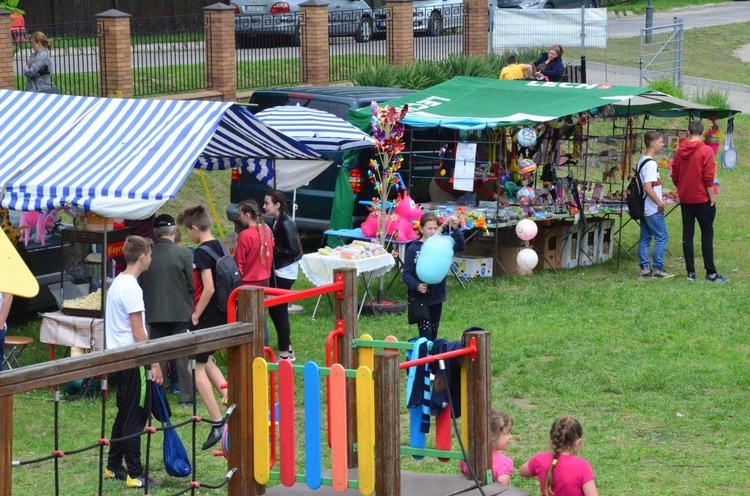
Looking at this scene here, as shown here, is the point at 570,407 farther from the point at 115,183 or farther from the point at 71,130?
the point at 71,130

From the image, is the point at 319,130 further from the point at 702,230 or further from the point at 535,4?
the point at 535,4

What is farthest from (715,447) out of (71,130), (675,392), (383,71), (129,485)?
(383,71)

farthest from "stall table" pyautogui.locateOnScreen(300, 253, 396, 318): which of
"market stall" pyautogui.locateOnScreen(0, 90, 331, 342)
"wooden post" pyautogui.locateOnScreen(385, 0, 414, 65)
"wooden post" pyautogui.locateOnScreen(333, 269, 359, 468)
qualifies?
"wooden post" pyautogui.locateOnScreen(385, 0, 414, 65)

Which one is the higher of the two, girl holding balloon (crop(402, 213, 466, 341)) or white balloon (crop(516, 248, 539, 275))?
girl holding balloon (crop(402, 213, 466, 341))

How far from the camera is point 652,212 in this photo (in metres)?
13.9

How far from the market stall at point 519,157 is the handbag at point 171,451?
6.31 meters

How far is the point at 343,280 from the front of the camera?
707cm

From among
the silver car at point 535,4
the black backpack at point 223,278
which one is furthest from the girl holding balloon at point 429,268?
the silver car at point 535,4

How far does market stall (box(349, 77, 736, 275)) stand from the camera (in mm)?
13773

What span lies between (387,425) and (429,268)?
4313mm

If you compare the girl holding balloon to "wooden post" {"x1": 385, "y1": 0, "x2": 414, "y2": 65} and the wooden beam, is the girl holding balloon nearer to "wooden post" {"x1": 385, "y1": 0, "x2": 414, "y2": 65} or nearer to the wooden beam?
the wooden beam

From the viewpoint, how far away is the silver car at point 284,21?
24.0m

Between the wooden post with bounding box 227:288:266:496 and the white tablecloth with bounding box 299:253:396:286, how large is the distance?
553 cm

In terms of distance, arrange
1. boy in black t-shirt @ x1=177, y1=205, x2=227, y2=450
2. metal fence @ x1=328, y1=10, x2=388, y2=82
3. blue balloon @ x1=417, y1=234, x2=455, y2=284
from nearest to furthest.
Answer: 1. boy in black t-shirt @ x1=177, y1=205, x2=227, y2=450
2. blue balloon @ x1=417, y1=234, x2=455, y2=284
3. metal fence @ x1=328, y1=10, x2=388, y2=82
